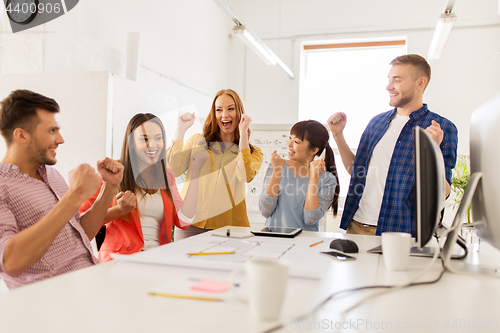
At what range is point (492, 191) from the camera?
92cm

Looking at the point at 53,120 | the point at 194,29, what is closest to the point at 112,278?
the point at 53,120

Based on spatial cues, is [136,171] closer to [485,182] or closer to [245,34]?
[485,182]

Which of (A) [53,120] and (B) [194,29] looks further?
(B) [194,29]

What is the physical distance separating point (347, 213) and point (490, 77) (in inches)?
139

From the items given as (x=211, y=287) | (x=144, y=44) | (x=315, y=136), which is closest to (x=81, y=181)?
(x=211, y=287)

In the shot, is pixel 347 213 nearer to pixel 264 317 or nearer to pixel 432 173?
pixel 432 173

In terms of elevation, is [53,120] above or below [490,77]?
below

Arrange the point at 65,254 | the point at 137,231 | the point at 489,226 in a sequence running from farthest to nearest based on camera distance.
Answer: the point at 137,231 → the point at 65,254 → the point at 489,226

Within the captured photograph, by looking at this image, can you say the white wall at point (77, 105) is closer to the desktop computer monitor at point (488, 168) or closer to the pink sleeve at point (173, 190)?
the pink sleeve at point (173, 190)

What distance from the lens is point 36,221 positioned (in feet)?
3.73

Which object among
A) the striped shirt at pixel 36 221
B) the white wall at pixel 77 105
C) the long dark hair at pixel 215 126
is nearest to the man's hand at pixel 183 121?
the long dark hair at pixel 215 126

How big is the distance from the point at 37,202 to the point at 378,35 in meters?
4.59

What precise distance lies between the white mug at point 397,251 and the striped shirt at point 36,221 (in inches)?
36.5

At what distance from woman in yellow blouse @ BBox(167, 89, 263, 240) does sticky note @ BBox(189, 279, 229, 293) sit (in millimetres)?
1157
